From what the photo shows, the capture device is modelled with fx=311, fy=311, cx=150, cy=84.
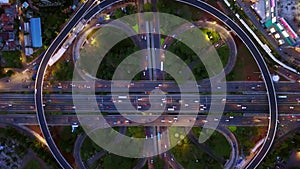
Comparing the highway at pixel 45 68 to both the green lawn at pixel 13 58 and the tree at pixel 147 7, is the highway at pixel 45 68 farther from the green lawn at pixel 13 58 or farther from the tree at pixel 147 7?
the tree at pixel 147 7

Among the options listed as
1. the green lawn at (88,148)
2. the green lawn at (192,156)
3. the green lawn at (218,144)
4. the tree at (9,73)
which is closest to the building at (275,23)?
the green lawn at (218,144)

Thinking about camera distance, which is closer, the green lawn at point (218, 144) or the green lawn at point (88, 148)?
the green lawn at point (218, 144)

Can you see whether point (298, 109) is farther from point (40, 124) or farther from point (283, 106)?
point (40, 124)

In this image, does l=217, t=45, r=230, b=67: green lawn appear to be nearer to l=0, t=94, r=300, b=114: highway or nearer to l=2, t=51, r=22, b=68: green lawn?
l=0, t=94, r=300, b=114: highway

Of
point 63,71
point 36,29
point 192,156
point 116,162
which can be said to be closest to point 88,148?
point 116,162

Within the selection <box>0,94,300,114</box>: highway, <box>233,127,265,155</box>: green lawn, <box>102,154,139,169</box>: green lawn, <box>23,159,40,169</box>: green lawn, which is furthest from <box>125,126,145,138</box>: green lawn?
<box>23,159,40,169</box>: green lawn

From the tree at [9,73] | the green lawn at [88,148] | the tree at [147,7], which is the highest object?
the tree at [147,7]

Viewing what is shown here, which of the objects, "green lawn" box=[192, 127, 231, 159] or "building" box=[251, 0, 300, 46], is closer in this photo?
"building" box=[251, 0, 300, 46]

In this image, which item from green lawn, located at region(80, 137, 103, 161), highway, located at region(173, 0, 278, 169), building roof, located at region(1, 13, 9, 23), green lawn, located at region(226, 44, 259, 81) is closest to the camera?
highway, located at region(173, 0, 278, 169)

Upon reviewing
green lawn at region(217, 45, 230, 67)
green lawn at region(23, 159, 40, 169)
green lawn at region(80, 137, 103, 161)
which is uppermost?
green lawn at region(217, 45, 230, 67)

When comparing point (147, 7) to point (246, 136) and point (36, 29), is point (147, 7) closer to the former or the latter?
point (36, 29)
